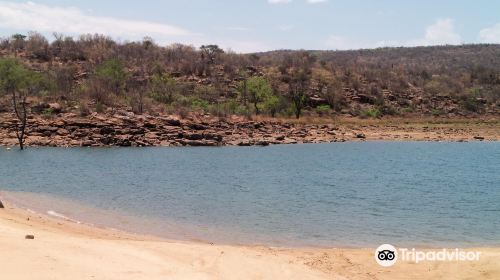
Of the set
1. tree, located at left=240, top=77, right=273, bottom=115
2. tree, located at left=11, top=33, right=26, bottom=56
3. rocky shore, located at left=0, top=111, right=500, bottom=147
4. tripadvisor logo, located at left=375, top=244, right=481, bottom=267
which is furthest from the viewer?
tree, located at left=11, top=33, right=26, bottom=56

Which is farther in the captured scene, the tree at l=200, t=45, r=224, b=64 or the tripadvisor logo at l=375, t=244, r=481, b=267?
the tree at l=200, t=45, r=224, b=64

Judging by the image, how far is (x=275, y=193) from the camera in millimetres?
25844

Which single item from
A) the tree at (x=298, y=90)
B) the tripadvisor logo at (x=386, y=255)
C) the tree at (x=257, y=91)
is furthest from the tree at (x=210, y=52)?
the tripadvisor logo at (x=386, y=255)

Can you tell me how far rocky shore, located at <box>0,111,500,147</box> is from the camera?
52406 mm

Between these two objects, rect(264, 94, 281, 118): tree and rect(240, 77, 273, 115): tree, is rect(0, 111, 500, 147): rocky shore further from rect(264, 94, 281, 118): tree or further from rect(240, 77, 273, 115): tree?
rect(240, 77, 273, 115): tree

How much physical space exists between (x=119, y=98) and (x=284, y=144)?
77.1 ft

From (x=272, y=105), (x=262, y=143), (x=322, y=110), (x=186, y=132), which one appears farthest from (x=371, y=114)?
(x=186, y=132)

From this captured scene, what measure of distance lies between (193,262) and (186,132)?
43564 millimetres

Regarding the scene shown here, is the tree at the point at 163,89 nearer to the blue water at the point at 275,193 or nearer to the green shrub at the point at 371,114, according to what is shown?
the blue water at the point at 275,193

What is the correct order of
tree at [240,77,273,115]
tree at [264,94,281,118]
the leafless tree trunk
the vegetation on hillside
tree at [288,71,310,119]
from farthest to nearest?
tree at [288,71,310,119], tree at [240,77,273,115], tree at [264,94,281,118], the vegetation on hillside, the leafless tree trunk

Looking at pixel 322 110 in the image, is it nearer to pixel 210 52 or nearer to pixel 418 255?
pixel 210 52

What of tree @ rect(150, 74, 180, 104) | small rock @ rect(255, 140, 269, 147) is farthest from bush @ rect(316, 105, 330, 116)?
small rock @ rect(255, 140, 269, 147)

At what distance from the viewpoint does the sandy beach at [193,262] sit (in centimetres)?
1018

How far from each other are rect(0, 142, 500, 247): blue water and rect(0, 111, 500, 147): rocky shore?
668cm
